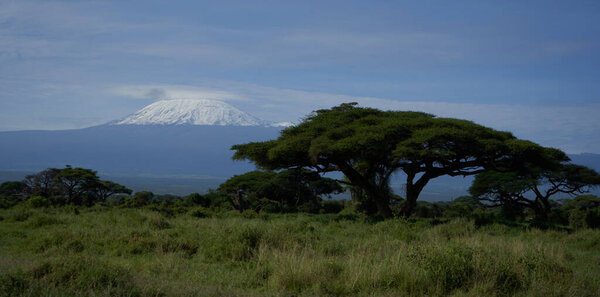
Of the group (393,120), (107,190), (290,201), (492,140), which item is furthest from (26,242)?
(107,190)

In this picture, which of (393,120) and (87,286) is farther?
(393,120)

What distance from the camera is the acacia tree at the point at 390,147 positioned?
15164 millimetres

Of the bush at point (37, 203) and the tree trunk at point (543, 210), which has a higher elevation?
the tree trunk at point (543, 210)

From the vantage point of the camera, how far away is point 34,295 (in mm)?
4957

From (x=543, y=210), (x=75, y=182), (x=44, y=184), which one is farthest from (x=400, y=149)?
(x=44, y=184)

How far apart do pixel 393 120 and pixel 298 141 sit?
12.3 ft

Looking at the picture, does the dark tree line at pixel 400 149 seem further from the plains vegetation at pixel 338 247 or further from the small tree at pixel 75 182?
the small tree at pixel 75 182

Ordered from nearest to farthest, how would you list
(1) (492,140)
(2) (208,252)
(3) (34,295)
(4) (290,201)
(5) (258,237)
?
(3) (34,295) → (2) (208,252) → (5) (258,237) → (1) (492,140) → (4) (290,201)

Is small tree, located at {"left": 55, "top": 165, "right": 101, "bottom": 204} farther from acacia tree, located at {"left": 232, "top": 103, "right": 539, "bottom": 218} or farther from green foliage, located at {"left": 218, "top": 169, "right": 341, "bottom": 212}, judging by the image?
acacia tree, located at {"left": 232, "top": 103, "right": 539, "bottom": 218}

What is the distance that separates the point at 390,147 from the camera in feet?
51.4

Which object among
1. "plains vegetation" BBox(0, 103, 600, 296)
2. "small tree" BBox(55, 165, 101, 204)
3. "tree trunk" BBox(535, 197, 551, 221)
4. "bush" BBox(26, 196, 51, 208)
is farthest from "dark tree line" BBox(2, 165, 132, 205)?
"tree trunk" BBox(535, 197, 551, 221)

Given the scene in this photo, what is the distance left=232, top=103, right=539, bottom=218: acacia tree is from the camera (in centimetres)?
1516

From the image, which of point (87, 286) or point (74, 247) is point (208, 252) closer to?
point (74, 247)

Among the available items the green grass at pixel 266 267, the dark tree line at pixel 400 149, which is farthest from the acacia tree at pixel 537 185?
the green grass at pixel 266 267
